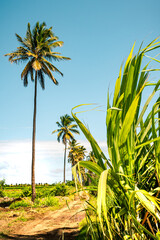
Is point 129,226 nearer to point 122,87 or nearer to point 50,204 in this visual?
point 122,87

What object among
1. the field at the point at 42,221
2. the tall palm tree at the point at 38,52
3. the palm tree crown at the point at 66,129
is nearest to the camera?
the field at the point at 42,221

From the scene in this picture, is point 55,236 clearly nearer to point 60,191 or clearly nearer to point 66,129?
point 60,191

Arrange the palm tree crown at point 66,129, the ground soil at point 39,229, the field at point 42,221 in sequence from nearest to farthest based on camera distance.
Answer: the field at point 42,221 < the ground soil at point 39,229 < the palm tree crown at point 66,129

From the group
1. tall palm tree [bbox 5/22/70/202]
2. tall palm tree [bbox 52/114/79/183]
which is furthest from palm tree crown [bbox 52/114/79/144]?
tall palm tree [bbox 5/22/70/202]

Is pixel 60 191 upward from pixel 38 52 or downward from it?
downward

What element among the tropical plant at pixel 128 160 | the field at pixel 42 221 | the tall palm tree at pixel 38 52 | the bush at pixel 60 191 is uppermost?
the tall palm tree at pixel 38 52

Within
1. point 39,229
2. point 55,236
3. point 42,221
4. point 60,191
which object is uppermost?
point 55,236

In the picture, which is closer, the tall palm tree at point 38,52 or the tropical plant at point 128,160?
the tropical plant at point 128,160

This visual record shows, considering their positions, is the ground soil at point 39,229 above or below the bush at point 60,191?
above

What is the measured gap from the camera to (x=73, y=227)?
599cm

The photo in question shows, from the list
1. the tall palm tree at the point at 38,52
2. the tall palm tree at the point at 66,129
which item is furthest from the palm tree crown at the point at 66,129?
the tall palm tree at the point at 38,52

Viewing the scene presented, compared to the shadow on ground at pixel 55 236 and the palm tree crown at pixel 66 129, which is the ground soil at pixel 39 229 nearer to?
the shadow on ground at pixel 55 236

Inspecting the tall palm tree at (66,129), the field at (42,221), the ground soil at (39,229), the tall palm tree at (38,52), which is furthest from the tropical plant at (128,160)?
the tall palm tree at (66,129)

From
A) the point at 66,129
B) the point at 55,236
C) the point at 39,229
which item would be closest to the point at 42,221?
the point at 39,229
